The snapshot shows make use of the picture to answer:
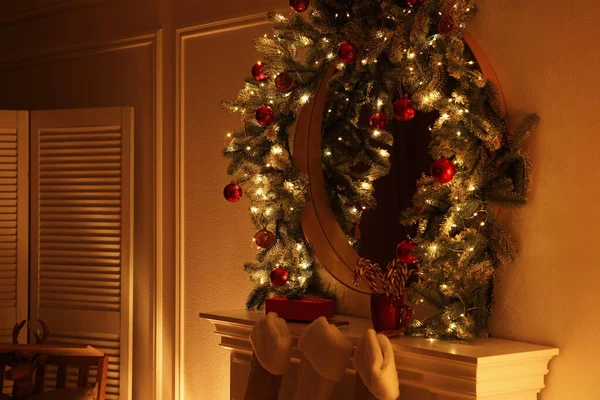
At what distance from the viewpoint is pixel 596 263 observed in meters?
2.21

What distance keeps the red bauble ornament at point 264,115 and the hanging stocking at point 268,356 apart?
606 millimetres

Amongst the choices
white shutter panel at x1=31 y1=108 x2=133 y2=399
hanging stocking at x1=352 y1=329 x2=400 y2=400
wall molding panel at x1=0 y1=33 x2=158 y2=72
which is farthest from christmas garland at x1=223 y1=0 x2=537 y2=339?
wall molding panel at x1=0 y1=33 x2=158 y2=72

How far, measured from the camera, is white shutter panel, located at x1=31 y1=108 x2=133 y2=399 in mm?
3781

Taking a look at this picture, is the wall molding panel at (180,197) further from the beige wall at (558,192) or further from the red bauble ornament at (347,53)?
the beige wall at (558,192)

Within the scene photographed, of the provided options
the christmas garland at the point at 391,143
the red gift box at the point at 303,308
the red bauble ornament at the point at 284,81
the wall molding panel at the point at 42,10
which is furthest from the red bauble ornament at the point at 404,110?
the wall molding panel at the point at 42,10

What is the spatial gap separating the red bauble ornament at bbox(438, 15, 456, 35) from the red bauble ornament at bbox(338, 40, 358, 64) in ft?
1.02

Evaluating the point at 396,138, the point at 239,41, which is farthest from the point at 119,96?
the point at 396,138

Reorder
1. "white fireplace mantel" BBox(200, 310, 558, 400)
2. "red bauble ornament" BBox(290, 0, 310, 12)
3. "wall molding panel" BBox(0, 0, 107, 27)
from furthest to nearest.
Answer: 1. "wall molding panel" BBox(0, 0, 107, 27)
2. "red bauble ornament" BBox(290, 0, 310, 12)
3. "white fireplace mantel" BBox(200, 310, 558, 400)

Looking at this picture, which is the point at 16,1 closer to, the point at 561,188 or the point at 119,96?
the point at 119,96

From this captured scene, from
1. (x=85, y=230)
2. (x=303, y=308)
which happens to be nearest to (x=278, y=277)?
(x=303, y=308)

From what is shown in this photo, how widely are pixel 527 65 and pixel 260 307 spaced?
3.99 feet

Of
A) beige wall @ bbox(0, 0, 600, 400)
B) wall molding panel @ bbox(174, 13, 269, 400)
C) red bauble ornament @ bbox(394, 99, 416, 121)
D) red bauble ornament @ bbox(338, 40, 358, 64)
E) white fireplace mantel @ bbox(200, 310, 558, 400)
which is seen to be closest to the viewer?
white fireplace mantel @ bbox(200, 310, 558, 400)

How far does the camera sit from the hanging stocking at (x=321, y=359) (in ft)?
7.87

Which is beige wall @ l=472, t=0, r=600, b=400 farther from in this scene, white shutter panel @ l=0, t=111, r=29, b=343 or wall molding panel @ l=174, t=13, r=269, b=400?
white shutter panel @ l=0, t=111, r=29, b=343
